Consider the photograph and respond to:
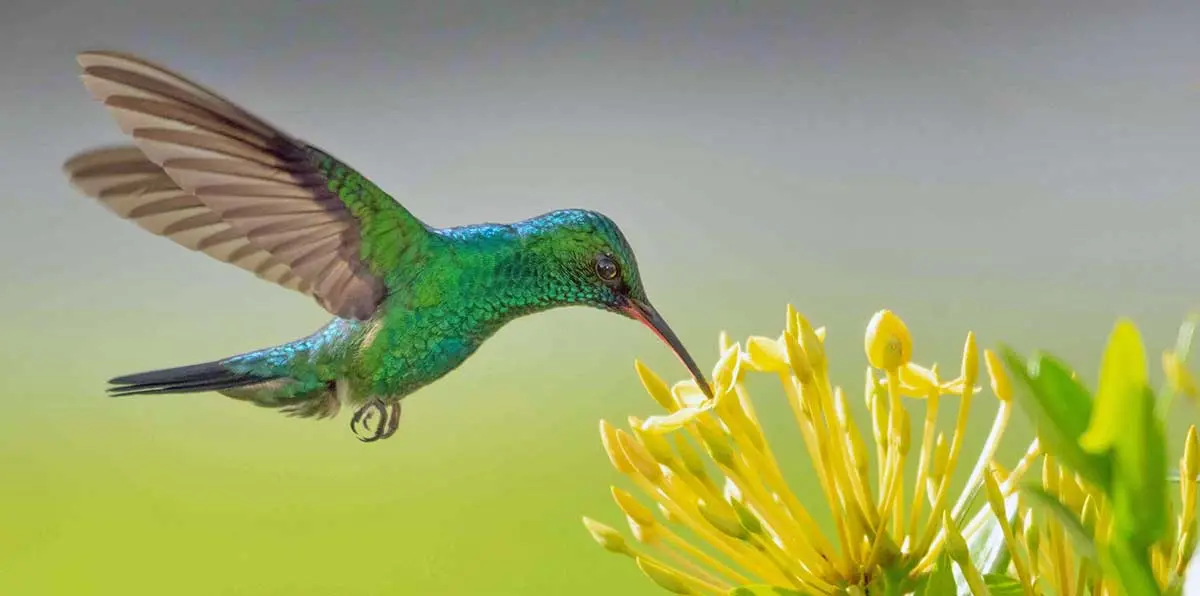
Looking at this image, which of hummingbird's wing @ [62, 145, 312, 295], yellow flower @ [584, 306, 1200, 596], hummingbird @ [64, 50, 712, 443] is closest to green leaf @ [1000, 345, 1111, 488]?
yellow flower @ [584, 306, 1200, 596]

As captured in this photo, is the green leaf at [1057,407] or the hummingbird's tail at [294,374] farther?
the hummingbird's tail at [294,374]

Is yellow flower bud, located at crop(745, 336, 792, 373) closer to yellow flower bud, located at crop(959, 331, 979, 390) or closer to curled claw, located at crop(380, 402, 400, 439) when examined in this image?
yellow flower bud, located at crop(959, 331, 979, 390)

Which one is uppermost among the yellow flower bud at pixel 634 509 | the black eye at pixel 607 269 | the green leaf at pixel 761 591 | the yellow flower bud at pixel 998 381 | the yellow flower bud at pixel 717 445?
the black eye at pixel 607 269

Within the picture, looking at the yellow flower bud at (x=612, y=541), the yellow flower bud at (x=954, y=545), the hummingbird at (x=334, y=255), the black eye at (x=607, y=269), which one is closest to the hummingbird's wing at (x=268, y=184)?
the hummingbird at (x=334, y=255)

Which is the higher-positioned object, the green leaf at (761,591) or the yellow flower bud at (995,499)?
the yellow flower bud at (995,499)

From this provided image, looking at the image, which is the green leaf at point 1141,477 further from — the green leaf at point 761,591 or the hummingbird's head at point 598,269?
the hummingbird's head at point 598,269

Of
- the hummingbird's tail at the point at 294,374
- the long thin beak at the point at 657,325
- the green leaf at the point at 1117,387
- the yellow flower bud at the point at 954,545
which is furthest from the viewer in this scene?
the hummingbird's tail at the point at 294,374

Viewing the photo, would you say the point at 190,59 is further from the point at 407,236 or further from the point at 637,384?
the point at 407,236

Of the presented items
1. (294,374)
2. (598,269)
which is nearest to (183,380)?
(294,374)
